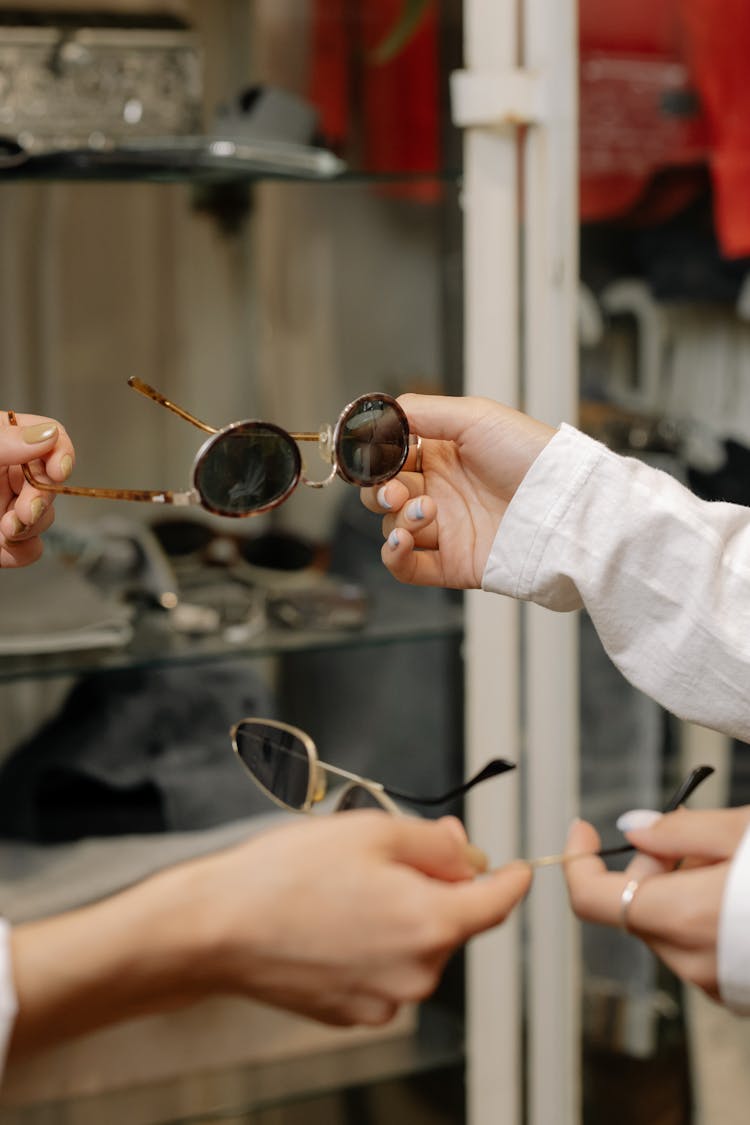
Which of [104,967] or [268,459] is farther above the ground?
[268,459]

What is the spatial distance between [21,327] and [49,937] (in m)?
0.98

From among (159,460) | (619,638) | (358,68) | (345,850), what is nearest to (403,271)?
(358,68)

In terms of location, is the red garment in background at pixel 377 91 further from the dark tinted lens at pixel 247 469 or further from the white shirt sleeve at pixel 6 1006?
the white shirt sleeve at pixel 6 1006

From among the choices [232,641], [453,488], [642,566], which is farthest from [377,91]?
[642,566]

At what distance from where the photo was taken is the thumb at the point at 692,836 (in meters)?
0.51

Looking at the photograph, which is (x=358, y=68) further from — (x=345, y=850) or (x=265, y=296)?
(x=345, y=850)

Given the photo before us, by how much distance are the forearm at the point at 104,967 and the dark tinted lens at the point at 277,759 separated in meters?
0.18

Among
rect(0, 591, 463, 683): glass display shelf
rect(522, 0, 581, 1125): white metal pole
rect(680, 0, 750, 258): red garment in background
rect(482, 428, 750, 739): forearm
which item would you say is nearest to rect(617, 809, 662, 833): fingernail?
rect(482, 428, 750, 739): forearm

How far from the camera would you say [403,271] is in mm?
1322

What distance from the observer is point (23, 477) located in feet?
2.14

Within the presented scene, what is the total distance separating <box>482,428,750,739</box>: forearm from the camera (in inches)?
24.3

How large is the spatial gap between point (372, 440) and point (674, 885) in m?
0.28

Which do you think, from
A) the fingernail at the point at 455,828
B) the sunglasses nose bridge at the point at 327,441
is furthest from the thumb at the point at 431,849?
the sunglasses nose bridge at the point at 327,441

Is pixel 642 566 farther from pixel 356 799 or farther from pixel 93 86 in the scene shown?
pixel 93 86
